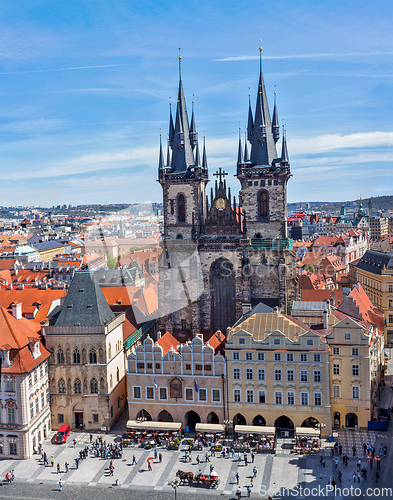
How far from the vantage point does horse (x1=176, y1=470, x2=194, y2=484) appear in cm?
5073

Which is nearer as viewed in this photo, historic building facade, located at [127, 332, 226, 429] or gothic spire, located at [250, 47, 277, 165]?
historic building facade, located at [127, 332, 226, 429]

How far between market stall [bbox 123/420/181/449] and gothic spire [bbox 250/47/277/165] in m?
41.9

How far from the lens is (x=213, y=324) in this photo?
80125mm

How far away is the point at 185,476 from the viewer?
50938 millimetres

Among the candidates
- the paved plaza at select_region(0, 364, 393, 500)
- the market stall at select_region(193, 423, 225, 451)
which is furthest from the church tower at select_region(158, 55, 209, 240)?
the paved plaza at select_region(0, 364, 393, 500)

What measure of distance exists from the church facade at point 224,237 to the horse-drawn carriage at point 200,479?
96.1ft

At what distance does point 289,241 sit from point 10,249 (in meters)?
148

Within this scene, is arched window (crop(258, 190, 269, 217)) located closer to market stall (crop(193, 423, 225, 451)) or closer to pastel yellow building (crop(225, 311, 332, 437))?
pastel yellow building (crop(225, 311, 332, 437))

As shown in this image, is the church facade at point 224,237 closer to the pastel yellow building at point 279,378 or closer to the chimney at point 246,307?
the chimney at point 246,307

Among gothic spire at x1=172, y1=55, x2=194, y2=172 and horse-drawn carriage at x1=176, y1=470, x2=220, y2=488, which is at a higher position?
gothic spire at x1=172, y1=55, x2=194, y2=172

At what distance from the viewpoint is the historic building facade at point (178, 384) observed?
6122 centimetres

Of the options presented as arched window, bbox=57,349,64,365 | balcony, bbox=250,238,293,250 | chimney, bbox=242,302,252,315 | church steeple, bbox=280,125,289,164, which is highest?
church steeple, bbox=280,125,289,164

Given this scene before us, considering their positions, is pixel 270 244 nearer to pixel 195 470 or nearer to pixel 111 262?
pixel 195 470

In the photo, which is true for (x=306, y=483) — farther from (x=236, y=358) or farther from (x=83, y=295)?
(x=83, y=295)
